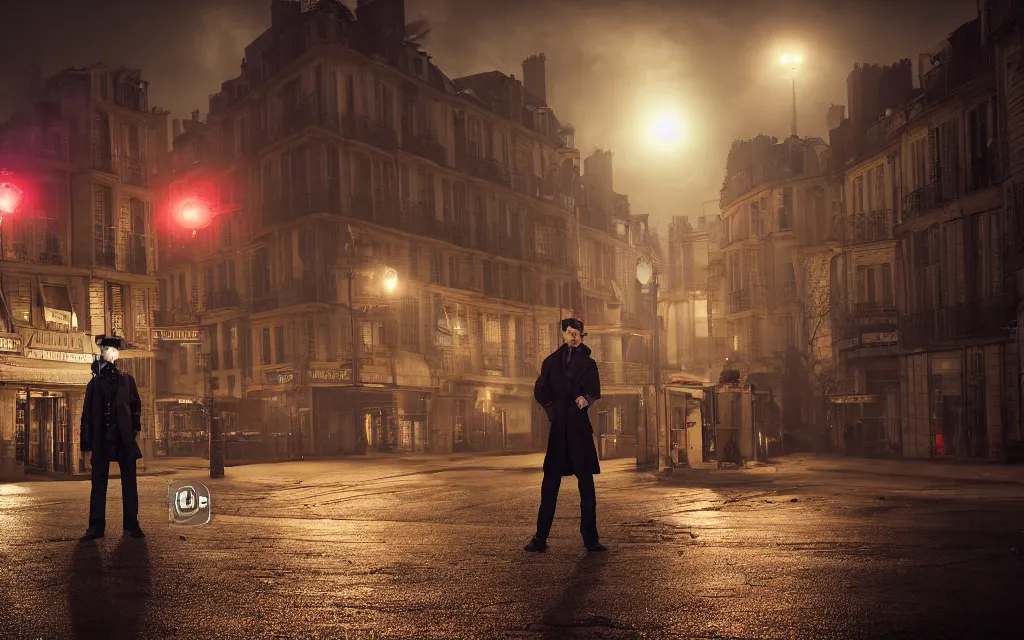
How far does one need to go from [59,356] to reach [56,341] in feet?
2.12

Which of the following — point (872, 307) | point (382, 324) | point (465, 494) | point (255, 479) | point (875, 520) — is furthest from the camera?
point (382, 324)

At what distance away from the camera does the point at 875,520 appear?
33.1 feet

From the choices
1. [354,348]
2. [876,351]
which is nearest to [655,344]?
[876,351]

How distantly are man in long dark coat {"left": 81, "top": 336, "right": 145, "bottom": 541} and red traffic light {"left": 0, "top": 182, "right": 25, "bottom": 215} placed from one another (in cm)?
1985

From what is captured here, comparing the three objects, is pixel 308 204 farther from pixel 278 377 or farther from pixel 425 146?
pixel 425 146

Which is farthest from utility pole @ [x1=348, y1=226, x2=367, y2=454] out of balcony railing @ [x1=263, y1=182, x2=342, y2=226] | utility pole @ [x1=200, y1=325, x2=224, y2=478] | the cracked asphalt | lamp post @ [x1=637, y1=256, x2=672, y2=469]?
the cracked asphalt

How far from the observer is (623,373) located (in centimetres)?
4797

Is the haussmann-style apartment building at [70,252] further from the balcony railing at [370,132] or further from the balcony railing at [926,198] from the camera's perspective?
the balcony railing at [926,198]

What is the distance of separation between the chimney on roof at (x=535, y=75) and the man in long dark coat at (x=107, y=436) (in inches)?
1724

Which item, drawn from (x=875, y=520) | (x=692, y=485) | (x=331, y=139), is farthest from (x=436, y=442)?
(x=875, y=520)

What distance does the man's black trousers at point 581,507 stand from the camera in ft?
25.5

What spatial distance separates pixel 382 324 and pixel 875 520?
30.2 metres

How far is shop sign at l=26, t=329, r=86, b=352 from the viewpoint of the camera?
26.6m

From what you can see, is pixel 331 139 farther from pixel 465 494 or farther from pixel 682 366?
pixel 682 366
